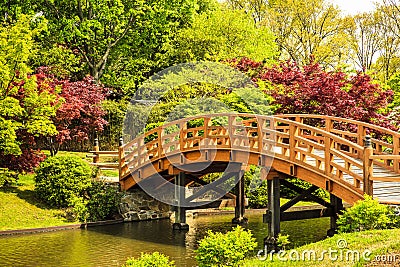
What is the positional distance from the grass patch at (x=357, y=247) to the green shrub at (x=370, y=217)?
2.19 ft

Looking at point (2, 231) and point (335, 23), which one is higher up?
point (335, 23)

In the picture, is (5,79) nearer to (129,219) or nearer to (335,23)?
(129,219)

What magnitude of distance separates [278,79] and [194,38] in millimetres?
8142

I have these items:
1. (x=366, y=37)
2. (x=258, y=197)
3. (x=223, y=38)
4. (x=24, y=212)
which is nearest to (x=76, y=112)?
(x=24, y=212)

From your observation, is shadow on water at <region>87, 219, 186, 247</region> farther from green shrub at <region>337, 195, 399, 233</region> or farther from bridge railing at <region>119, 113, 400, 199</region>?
green shrub at <region>337, 195, 399, 233</region>

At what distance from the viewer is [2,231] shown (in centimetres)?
1822

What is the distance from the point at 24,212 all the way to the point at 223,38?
1281cm

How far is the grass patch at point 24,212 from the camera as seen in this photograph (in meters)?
19.1

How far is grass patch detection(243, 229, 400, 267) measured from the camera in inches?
354

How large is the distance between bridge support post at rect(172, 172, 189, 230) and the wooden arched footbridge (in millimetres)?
44

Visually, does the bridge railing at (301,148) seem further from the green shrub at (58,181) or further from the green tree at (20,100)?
the green tree at (20,100)

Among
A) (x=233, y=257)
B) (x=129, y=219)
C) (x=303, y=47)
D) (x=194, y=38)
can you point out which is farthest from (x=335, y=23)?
(x=233, y=257)

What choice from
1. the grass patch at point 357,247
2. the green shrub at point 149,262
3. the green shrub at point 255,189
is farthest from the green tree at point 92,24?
the green shrub at point 149,262

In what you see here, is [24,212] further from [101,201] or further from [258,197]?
[258,197]
